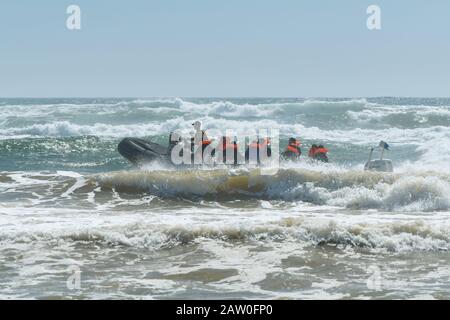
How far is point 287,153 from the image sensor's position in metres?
17.7

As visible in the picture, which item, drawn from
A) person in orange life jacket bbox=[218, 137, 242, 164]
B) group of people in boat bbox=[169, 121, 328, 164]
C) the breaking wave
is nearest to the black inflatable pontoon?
group of people in boat bbox=[169, 121, 328, 164]

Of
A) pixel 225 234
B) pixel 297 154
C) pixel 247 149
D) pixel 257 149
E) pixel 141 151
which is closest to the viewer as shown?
pixel 225 234

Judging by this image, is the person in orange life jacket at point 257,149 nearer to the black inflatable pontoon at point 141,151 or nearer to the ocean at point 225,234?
the ocean at point 225,234

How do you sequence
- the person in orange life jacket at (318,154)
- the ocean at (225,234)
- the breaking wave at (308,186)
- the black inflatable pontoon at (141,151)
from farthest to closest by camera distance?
1. the black inflatable pontoon at (141,151)
2. the person in orange life jacket at (318,154)
3. the breaking wave at (308,186)
4. the ocean at (225,234)

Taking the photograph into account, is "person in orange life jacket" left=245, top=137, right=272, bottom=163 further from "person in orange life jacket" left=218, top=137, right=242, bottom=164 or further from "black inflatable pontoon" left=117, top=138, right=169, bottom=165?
"black inflatable pontoon" left=117, top=138, right=169, bottom=165

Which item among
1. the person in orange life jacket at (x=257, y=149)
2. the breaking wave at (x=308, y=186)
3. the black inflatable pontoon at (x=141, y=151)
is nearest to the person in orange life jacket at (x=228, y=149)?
the person in orange life jacket at (x=257, y=149)

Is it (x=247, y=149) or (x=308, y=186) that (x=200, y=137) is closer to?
(x=247, y=149)

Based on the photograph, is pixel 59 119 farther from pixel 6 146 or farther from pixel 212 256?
pixel 212 256

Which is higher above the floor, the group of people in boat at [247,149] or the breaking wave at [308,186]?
the group of people in boat at [247,149]

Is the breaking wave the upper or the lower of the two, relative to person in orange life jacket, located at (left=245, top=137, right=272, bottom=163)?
lower

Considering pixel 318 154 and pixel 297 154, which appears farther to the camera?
pixel 318 154

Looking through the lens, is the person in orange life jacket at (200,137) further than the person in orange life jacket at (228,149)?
No

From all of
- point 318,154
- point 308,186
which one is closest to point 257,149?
point 318,154
